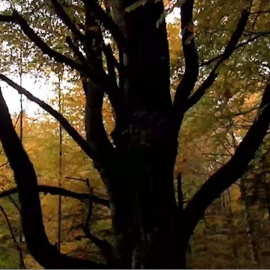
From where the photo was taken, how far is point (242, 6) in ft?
7.04

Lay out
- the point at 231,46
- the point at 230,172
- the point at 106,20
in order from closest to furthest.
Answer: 1. the point at 106,20
2. the point at 230,172
3. the point at 231,46

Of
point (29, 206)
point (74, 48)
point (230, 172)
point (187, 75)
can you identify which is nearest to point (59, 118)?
point (74, 48)

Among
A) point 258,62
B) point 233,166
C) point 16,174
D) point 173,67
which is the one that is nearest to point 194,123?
point 173,67

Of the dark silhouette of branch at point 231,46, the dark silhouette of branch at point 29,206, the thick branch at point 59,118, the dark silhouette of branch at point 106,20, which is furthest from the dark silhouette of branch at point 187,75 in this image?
the dark silhouette of branch at point 29,206

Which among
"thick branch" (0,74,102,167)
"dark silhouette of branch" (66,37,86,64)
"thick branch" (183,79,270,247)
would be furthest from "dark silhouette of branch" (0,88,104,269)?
"thick branch" (183,79,270,247)

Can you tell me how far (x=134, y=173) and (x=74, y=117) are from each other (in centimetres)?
655

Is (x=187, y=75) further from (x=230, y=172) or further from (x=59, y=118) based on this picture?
(x=59, y=118)

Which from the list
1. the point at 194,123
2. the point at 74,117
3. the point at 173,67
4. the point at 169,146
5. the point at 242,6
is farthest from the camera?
the point at 74,117

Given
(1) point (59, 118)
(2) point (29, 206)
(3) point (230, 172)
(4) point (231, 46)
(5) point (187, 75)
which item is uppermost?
(4) point (231, 46)

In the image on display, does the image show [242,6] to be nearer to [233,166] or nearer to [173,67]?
[233,166]

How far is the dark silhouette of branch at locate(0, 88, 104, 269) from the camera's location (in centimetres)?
224

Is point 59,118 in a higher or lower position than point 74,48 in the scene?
lower

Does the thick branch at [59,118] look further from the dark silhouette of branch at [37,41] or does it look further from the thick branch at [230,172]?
the thick branch at [230,172]

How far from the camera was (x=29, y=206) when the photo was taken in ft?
7.39
